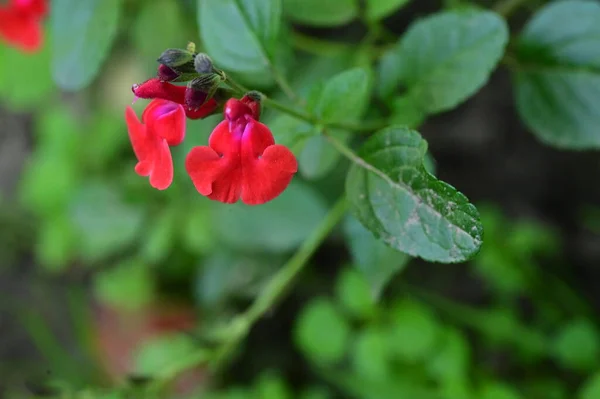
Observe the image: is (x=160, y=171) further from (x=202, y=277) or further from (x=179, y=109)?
(x=202, y=277)

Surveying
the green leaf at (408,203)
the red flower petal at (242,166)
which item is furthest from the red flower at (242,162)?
the green leaf at (408,203)

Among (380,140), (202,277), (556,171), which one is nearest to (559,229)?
(556,171)

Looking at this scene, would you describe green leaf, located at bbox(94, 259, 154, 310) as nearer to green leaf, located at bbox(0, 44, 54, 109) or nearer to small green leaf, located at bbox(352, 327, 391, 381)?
green leaf, located at bbox(0, 44, 54, 109)

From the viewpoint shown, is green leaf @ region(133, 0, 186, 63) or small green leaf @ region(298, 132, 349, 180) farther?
green leaf @ region(133, 0, 186, 63)

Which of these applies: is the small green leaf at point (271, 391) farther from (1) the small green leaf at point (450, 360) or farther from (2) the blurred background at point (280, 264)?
(1) the small green leaf at point (450, 360)

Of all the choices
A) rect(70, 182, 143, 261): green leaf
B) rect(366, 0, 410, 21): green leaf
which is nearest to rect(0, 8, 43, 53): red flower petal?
rect(70, 182, 143, 261): green leaf

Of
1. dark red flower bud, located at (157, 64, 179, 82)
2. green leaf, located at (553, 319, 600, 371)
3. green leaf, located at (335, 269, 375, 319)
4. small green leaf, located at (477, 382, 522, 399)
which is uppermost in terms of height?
dark red flower bud, located at (157, 64, 179, 82)
